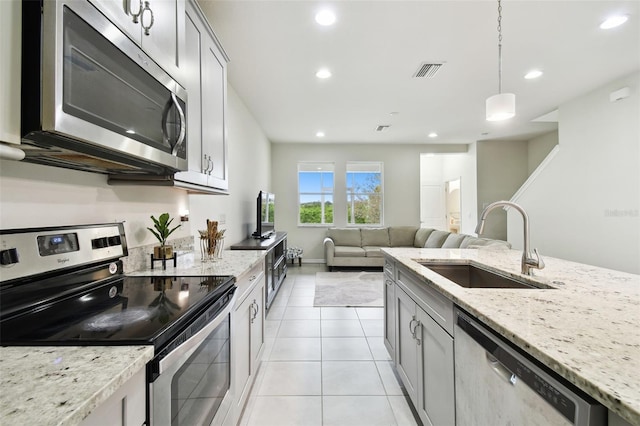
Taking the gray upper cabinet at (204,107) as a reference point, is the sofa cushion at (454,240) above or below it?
below

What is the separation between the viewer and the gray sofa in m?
5.84

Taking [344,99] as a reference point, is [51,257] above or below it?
below

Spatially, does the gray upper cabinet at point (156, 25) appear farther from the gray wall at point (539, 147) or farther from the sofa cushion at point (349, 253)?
the gray wall at point (539, 147)

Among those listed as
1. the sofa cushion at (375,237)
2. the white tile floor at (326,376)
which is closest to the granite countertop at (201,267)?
the white tile floor at (326,376)

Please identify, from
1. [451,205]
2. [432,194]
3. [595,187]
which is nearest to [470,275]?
[595,187]

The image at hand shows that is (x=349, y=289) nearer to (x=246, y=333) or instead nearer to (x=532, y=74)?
(x=246, y=333)

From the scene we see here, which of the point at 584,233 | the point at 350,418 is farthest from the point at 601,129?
the point at 350,418

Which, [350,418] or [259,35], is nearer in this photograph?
[350,418]

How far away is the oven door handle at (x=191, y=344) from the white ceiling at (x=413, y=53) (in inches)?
89.6

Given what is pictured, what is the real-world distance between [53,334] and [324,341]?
2330 mm

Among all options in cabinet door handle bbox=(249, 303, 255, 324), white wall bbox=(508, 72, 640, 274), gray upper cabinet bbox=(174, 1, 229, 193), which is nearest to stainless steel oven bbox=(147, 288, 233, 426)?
cabinet door handle bbox=(249, 303, 255, 324)

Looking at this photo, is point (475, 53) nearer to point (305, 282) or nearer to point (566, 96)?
point (566, 96)

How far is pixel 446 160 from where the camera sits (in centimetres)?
845

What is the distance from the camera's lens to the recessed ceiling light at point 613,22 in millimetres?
2352
